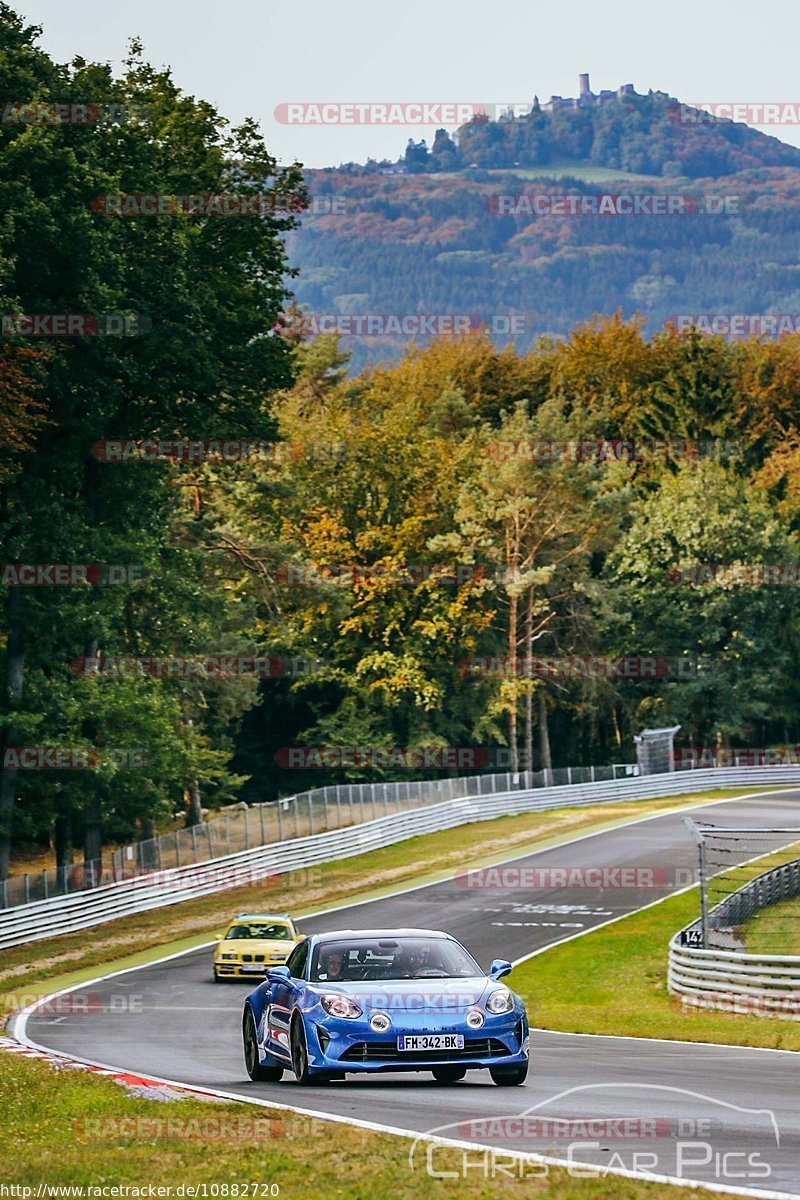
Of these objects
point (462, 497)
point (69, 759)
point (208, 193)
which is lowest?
point (69, 759)

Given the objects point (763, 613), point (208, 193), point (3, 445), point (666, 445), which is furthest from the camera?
point (666, 445)

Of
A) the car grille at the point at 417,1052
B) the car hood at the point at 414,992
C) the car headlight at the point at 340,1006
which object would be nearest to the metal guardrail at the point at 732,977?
the car hood at the point at 414,992

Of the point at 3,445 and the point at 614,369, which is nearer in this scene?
the point at 3,445

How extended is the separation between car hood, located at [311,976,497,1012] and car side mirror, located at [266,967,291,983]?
72cm

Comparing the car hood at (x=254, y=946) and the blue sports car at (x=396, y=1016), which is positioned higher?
the blue sports car at (x=396, y=1016)

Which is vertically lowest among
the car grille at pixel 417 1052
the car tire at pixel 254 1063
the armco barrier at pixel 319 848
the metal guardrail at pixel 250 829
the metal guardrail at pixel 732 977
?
the armco barrier at pixel 319 848

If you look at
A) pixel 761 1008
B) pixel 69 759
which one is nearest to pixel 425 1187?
pixel 761 1008

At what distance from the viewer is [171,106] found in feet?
160

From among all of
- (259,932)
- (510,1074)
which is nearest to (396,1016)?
(510,1074)

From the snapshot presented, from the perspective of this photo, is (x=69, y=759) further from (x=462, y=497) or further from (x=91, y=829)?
(x=462, y=497)

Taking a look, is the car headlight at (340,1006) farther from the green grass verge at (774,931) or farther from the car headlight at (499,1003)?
the green grass verge at (774,931)

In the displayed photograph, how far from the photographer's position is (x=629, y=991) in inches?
1251

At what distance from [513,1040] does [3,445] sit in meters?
25.5

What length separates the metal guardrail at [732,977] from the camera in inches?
1029
